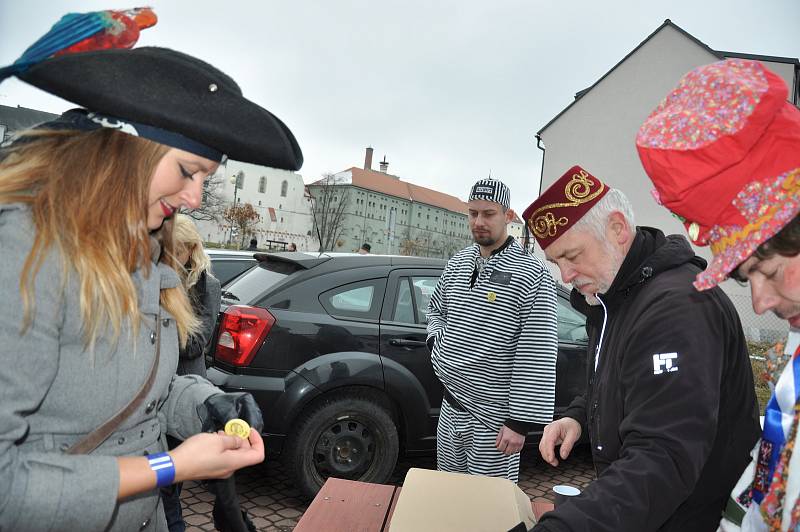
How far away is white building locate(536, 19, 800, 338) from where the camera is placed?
21672 mm

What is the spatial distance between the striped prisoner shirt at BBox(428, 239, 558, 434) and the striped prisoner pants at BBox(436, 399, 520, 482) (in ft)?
0.26

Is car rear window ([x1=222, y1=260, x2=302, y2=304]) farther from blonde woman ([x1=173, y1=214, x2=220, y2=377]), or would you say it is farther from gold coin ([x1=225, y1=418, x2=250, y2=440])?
gold coin ([x1=225, y1=418, x2=250, y2=440])

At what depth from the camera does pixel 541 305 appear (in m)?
3.17

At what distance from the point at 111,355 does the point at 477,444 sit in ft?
7.62

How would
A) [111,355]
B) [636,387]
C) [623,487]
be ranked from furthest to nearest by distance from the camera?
[636,387], [623,487], [111,355]

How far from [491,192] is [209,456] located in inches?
107

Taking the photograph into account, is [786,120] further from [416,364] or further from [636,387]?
[416,364]

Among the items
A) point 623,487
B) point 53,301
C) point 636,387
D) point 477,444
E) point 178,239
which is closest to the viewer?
point 53,301

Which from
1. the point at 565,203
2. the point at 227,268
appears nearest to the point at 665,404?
the point at 565,203

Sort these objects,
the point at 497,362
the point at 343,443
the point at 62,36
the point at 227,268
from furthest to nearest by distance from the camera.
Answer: the point at 227,268 → the point at 343,443 → the point at 497,362 → the point at 62,36

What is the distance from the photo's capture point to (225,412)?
5.11ft

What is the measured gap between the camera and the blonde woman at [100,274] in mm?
1077

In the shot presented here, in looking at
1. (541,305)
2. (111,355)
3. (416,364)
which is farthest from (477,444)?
(111,355)

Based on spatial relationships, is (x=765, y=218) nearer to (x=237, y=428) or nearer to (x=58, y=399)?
(x=237, y=428)
